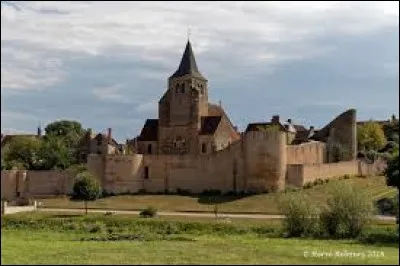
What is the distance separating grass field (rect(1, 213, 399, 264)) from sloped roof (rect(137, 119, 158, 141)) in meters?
29.7

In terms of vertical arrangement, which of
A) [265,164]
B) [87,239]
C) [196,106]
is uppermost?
[196,106]

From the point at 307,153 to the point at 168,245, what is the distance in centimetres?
4414

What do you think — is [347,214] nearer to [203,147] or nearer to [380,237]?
[380,237]

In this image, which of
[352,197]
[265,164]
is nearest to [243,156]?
[265,164]

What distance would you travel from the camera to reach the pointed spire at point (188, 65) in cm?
8081

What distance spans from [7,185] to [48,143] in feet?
66.0

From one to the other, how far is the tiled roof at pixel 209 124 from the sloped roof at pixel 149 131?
19.5 feet

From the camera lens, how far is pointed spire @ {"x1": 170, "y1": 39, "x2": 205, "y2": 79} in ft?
265

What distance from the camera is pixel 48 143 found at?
281 ft

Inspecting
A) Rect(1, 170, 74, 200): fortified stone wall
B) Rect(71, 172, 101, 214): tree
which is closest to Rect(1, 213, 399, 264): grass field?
Rect(71, 172, 101, 214): tree

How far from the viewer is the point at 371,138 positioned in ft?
318

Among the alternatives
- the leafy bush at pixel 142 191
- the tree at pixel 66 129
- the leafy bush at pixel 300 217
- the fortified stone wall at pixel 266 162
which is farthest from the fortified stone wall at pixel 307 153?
the tree at pixel 66 129

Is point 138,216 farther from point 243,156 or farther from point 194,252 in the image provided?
point 194,252

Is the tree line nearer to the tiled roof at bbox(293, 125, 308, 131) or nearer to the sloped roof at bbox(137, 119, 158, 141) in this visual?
the sloped roof at bbox(137, 119, 158, 141)
